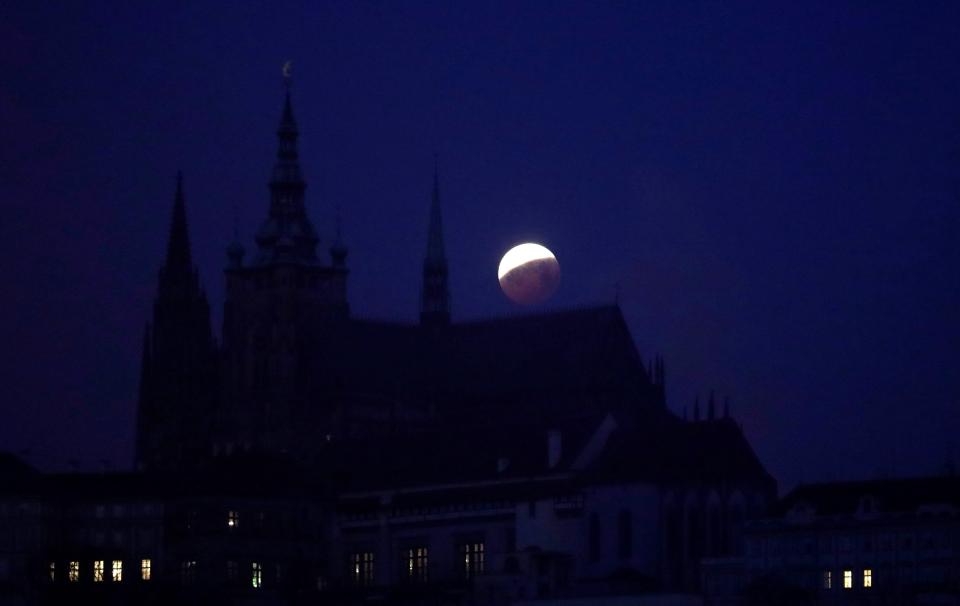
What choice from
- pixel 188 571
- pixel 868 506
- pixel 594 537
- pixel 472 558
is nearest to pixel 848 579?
pixel 868 506

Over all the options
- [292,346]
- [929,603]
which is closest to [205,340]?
[292,346]

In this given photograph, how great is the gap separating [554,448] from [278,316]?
35.8 metres

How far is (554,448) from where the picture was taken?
144 metres

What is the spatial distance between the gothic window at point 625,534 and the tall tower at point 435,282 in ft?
145

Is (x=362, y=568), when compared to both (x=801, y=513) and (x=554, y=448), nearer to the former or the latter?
(x=554, y=448)

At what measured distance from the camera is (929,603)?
396 feet

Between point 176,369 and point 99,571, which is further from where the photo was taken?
point 176,369

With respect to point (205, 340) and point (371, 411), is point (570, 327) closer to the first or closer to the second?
point (371, 411)

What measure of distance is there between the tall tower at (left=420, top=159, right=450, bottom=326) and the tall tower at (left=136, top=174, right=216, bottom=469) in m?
11.7

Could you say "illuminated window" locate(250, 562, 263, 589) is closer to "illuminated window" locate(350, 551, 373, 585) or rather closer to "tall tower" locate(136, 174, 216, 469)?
"illuminated window" locate(350, 551, 373, 585)

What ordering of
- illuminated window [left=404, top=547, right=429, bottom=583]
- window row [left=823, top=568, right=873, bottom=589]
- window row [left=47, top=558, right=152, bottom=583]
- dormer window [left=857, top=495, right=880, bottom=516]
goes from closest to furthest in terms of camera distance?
window row [left=823, top=568, right=873, bottom=589]
dormer window [left=857, top=495, right=880, bottom=516]
window row [left=47, top=558, right=152, bottom=583]
illuminated window [left=404, top=547, right=429, bottom=583]

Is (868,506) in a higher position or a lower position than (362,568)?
higher

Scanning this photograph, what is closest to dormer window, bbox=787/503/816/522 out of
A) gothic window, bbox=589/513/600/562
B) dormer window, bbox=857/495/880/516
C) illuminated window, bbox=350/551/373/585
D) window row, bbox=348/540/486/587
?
dormer window, bbox=857/495/880/516

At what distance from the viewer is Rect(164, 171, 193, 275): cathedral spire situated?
190m
